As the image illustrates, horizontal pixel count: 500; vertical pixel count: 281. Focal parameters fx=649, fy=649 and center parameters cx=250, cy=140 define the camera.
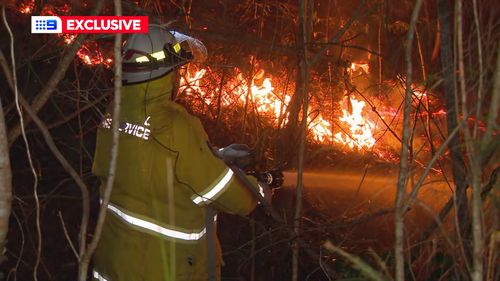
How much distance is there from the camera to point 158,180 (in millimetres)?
3070

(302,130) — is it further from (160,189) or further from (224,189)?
(160,189)

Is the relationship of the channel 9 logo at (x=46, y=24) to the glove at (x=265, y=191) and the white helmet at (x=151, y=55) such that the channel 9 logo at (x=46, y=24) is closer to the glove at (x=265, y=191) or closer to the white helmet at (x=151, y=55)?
the white helmet at (x=151, y=55)

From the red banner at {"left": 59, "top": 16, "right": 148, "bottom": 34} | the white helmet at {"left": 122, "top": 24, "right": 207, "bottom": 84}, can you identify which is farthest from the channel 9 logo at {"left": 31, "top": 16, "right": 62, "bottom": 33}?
the white helmet at {"left": 122, "top": 24, "right": 207, "bottom": 84}

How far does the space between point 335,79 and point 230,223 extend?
1527 mm

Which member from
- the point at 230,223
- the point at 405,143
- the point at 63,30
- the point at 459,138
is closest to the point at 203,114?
the point at 230,223

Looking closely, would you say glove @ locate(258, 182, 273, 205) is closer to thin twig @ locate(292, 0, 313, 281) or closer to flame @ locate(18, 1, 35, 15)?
thin twig @ locate(292, 0, 313, 281)

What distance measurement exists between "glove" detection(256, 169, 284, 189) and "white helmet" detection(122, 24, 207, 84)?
0.78m

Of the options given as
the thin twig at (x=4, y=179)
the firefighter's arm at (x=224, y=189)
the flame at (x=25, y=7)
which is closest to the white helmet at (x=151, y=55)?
the firefighter's arm at (x=224, y=189)

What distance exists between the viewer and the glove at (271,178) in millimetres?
3578

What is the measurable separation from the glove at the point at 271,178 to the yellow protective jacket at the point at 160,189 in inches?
13.6

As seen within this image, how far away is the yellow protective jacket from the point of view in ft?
10.0

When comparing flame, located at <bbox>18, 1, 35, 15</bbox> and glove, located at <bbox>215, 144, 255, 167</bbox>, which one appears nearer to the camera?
glove, located at <bbox>215, 144, 255, 167</bbox>

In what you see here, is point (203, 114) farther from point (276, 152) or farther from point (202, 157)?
point (202, 157)

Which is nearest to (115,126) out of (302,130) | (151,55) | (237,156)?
(151,55)
